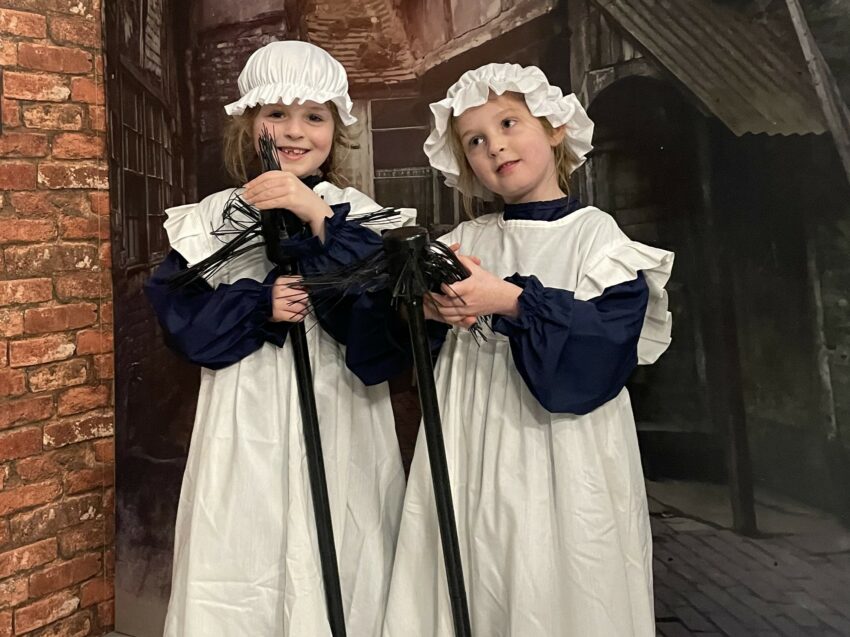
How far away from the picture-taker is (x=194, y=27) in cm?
155

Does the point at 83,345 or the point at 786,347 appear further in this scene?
the point at 83,345

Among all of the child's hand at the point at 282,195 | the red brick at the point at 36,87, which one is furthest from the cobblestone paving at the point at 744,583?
Result: the red brick at the point at 36,87

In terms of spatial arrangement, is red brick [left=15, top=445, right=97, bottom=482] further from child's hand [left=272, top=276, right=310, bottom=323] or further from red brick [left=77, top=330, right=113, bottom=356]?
child's hand [left=272, top=276, right=310, bottom=323]

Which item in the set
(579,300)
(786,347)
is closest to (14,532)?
(579,300)

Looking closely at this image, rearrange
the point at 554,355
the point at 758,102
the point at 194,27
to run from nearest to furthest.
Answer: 1. the point at 554,355
2. the point at 758,102
3. the point at 194,27

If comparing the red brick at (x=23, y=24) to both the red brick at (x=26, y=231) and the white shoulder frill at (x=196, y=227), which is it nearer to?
the red brick at (x=26, y=231)

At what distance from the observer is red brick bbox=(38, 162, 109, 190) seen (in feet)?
4.87

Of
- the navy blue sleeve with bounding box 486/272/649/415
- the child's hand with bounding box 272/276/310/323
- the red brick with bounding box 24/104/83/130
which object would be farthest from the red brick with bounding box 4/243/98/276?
the navy blue sleeve with bounding box 486/272/649/415

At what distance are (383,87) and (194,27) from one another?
48 cm

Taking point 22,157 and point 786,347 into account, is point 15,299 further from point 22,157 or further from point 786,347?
point 786,347

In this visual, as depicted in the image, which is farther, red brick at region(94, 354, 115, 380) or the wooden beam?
red brick at region(94, 354, 115, 380)

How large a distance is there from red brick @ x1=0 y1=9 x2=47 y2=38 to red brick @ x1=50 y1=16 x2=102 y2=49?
2 centimetres

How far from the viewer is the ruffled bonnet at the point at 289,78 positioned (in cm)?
112

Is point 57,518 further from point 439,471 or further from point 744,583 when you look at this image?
point 744,583
